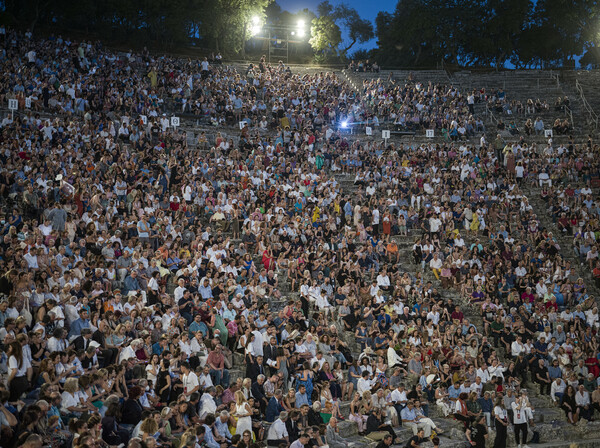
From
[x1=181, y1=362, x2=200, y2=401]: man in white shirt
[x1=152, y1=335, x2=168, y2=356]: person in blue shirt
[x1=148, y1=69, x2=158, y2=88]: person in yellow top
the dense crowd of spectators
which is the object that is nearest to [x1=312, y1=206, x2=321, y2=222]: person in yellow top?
the dense crowd of spectators

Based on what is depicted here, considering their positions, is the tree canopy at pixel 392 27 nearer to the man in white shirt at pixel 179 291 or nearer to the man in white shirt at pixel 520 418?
the man in white shirt at pixel 179 291

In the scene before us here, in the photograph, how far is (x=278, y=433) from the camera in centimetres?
1152

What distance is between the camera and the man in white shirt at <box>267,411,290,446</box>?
11483mm

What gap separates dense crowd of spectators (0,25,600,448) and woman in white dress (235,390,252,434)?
38 mm

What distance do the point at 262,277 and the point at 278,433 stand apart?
5817mm

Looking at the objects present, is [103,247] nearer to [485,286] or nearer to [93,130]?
[93,130]

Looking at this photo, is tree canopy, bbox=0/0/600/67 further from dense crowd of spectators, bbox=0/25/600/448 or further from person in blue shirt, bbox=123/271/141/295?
person in blue shirt, bbox=123/271/141/295

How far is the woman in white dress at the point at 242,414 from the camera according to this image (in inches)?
448

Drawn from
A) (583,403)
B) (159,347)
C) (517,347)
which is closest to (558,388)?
(583,403)

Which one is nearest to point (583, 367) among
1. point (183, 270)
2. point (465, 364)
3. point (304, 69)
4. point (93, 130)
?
point (465, 364)

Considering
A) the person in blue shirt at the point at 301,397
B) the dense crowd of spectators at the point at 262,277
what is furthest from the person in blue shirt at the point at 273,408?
the person in blue shirt at the point at 301,397

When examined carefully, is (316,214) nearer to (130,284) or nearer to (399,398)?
(130,284)

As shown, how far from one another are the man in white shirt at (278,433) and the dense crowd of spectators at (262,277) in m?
0.05

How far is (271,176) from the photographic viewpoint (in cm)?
2323
